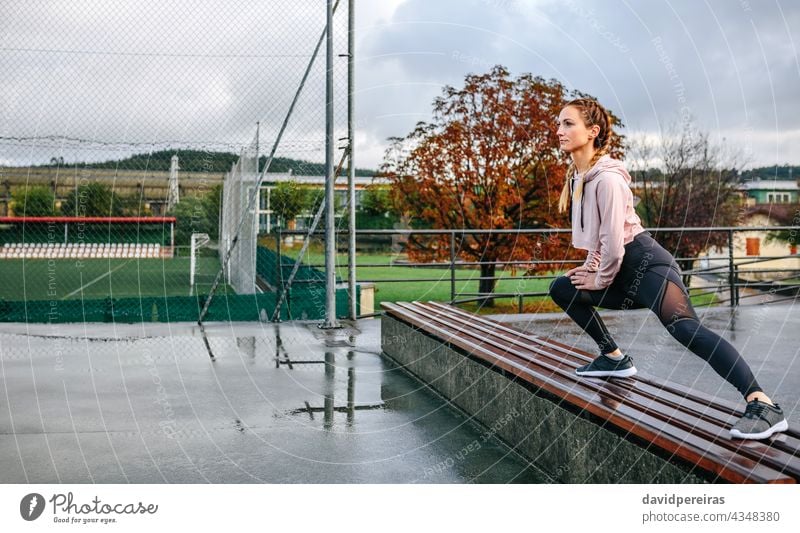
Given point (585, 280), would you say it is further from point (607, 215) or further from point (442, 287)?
point (442, 287)

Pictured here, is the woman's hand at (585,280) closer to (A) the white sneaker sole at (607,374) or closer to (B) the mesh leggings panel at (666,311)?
(B) the mesh leggings panel at (666,311)

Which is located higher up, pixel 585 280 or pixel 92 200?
pixel 92 200

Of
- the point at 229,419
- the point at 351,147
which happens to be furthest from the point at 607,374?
the point at 351,147

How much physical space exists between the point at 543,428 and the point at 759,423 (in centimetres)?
82

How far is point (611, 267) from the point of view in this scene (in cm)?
255

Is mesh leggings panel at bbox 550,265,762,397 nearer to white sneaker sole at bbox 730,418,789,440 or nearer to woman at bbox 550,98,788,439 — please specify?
woman at bbox 550,98,788,439

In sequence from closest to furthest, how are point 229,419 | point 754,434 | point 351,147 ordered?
point 754,434
point 229,419
point 351,147

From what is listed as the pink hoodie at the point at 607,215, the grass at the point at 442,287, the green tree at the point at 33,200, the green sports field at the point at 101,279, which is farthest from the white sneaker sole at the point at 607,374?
the green sports field at the point at 101,279

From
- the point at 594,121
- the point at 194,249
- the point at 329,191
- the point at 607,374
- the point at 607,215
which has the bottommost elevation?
the point at 194,249
